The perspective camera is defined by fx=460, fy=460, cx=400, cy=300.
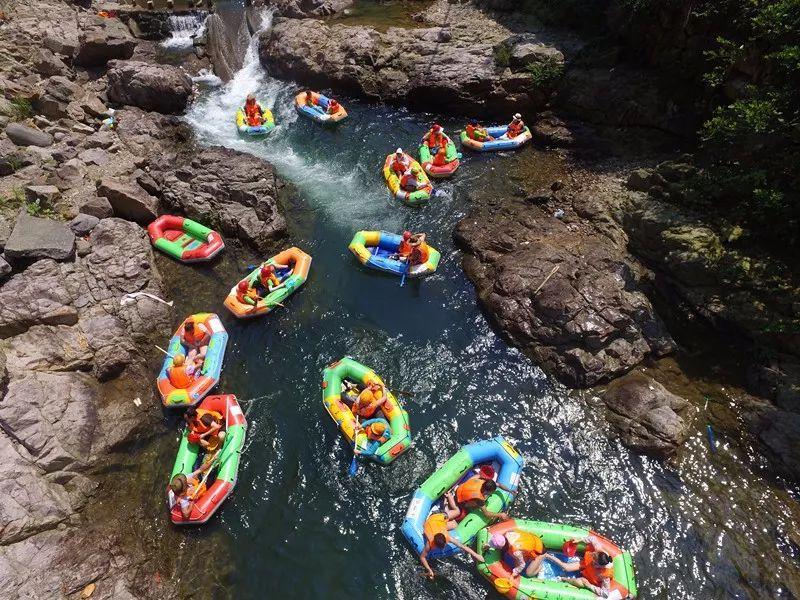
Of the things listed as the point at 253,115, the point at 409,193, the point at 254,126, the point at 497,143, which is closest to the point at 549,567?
the point at 409,193

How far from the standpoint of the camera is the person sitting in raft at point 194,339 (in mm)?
11133

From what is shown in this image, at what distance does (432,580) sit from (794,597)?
6.14 metres

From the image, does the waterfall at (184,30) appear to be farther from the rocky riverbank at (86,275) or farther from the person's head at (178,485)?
the person's head at (178,485)

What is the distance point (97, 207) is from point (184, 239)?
2413 mm

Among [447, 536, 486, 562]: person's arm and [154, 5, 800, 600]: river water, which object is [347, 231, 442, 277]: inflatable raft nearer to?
[154, 5, 800, 600]: river water

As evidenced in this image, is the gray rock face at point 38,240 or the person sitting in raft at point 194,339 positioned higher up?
the gray rock face at point 38,240

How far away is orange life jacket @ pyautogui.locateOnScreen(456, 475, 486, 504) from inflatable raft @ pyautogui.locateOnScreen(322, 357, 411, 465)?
1425mm

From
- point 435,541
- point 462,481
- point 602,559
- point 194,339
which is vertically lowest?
point 194,339

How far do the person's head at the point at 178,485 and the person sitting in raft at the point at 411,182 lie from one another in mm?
10319

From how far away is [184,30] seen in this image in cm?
2178

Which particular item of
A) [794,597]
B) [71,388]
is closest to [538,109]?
[794,597]

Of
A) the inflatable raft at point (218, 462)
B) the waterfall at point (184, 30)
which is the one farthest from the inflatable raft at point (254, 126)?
the inflatable raft at point (218, 462)

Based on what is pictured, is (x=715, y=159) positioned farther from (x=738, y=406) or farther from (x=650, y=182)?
(x=738, y=406)

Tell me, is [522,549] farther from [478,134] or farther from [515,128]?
[515,128]
